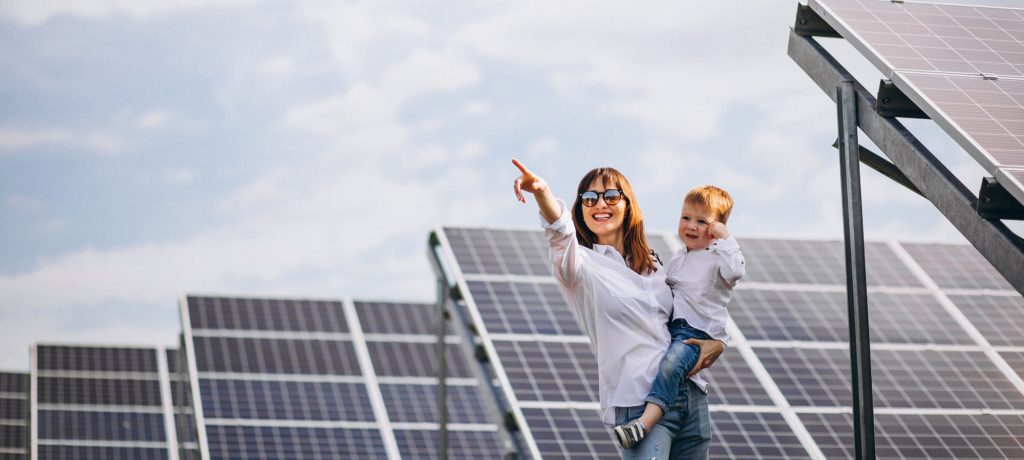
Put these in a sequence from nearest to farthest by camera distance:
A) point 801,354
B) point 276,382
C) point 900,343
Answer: point 801,354 < point 900,343 < point 276,382

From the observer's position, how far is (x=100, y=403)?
1072 inches

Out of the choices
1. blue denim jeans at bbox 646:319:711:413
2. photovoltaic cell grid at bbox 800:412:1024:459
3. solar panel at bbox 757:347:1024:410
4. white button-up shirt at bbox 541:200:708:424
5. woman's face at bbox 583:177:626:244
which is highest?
solar panel at bbox 757:347:1024:410

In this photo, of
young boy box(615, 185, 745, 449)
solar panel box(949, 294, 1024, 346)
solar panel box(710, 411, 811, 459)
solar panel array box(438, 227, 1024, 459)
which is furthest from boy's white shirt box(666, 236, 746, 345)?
solar panel box(949, 294, 1024, 346)

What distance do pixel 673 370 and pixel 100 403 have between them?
22.5 meters

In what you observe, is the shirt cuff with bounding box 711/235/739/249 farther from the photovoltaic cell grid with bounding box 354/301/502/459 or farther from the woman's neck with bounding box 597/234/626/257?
the photovoltaic cell grid with bounding box 354/301/502/459

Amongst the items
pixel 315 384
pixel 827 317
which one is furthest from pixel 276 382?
pixel 827 317

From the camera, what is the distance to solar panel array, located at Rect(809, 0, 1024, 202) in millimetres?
8203

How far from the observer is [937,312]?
736 inches

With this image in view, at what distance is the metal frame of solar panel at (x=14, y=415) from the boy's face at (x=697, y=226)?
2154 centimetres

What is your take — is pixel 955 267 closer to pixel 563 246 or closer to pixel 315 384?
pixel 315 384

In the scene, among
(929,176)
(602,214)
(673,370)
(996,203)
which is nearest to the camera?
(673,370)

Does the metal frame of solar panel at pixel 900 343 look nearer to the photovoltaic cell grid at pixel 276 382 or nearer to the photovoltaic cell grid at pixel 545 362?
the photovoltaic cell grid at pixel 545 362

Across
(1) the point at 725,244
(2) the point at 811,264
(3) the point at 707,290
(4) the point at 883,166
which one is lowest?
(3) the point at 707,290

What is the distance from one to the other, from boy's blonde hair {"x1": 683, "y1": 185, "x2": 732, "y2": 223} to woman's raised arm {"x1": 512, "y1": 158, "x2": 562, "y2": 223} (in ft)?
2.46
